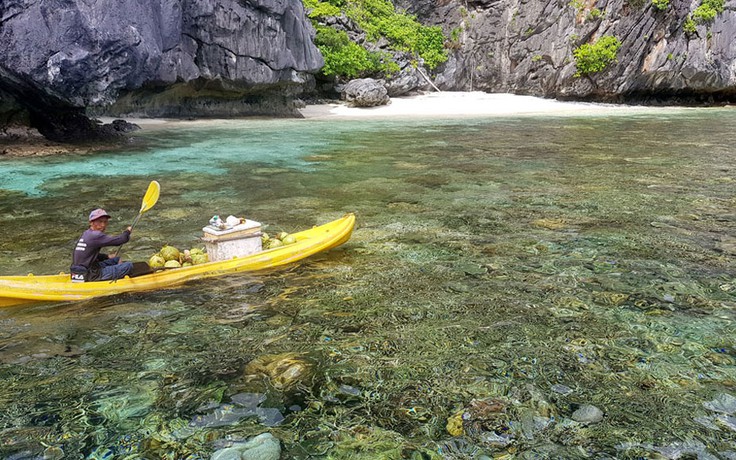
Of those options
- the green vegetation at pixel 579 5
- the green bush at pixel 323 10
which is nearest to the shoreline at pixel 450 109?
the green bush at pixel 323 10

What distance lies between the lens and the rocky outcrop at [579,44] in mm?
37656

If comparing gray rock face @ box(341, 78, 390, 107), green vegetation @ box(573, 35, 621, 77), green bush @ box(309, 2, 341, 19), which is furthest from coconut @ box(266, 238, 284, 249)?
green vegetation @ box(573, 35, 621, 77)

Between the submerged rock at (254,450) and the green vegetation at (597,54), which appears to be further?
the green vegetation at (597,54)

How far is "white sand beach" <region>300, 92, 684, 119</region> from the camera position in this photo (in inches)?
1280

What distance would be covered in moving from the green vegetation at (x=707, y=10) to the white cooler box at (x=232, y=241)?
40.7 meters

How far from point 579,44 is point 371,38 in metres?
14.2

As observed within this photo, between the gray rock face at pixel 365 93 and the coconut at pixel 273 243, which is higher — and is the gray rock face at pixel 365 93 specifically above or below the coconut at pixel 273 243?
above

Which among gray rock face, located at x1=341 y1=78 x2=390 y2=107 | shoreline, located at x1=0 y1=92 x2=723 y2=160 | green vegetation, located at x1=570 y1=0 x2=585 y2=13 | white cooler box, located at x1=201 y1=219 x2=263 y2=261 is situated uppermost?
green vegetation, located at x1=570 y1=0 x2=585 y2=13

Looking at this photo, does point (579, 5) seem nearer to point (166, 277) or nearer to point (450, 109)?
point (450, 109)

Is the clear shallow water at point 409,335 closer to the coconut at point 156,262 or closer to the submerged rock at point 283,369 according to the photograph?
the submerged rock at point 283,369

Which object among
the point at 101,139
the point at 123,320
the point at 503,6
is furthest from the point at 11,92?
the point at 503,6

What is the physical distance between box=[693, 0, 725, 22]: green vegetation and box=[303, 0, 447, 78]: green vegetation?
16619 millimetres

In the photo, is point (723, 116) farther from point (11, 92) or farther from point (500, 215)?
point (11, 92)

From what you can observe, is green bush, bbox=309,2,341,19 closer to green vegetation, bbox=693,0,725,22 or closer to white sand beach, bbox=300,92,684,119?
white sand beach, bbox=300,92,684,119
